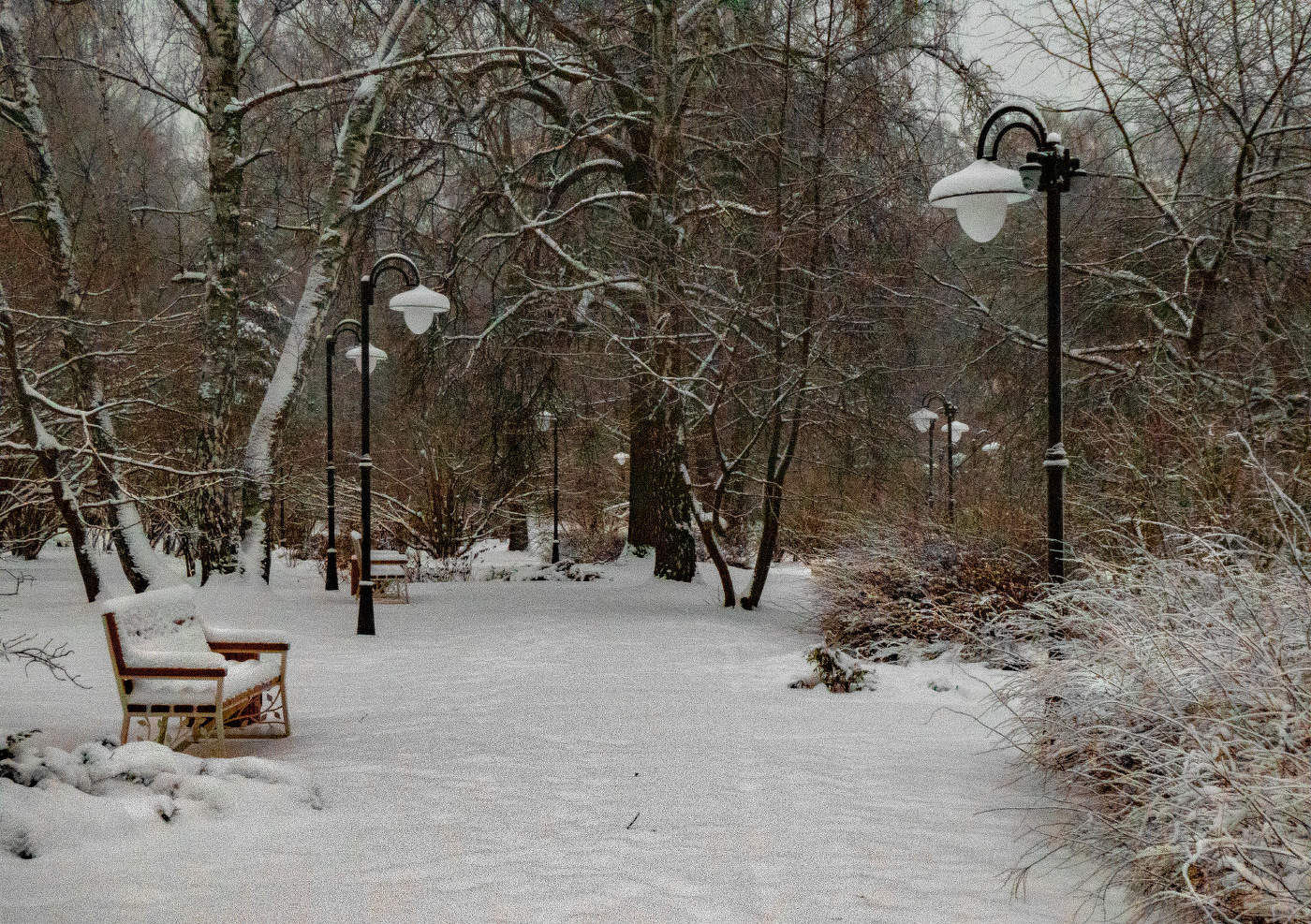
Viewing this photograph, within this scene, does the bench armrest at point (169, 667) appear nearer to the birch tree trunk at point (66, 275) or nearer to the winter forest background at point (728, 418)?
the winter forest background at point (728, 418)

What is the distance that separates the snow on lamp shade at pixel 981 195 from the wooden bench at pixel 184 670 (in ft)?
14.8

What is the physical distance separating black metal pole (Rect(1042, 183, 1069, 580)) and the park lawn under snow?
4.01 ft

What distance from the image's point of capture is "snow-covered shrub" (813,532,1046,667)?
915 centimetres

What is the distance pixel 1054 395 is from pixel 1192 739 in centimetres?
303

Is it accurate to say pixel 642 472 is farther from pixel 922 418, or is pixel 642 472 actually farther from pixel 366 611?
pixel 922 418

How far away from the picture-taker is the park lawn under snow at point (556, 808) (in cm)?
387

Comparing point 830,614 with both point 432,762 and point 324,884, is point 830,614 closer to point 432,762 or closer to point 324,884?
point 432,762

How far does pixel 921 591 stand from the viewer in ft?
32.0

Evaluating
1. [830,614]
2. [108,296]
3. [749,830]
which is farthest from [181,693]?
[108,296]

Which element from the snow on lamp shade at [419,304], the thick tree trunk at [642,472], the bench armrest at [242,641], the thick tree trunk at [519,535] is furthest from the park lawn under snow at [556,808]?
the thick tree trunk at [519,535]

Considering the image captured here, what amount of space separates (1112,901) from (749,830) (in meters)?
1.43

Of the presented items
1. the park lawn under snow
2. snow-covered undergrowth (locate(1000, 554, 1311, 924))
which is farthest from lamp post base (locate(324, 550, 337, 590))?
snow-covered undergrowth (locate(1000, 554, 1311, 924))

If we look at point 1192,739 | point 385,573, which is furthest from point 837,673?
point 385,573

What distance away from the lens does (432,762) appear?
19.2 feet
